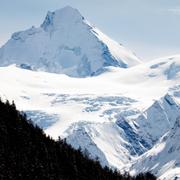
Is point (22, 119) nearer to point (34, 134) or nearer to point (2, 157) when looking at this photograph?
point (34, 134)

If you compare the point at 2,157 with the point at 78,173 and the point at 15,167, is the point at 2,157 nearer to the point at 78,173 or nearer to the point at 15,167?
the point at 15,167

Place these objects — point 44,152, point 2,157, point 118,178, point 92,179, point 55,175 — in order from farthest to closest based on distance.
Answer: point 118,178, point 92,179, point 44,152, point 55,175, point 2,157

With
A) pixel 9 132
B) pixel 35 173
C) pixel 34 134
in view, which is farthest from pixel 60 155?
pixel 35 173

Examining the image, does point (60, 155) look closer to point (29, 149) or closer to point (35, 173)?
point (29, 149)

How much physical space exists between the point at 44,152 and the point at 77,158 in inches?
858

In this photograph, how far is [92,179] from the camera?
170 meters

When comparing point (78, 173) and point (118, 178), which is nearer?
point (78, 173)

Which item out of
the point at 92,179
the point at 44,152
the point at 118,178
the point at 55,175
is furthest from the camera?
the point at 118,178

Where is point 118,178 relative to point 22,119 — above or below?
below

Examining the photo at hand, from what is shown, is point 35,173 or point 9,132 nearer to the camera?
point 35,173

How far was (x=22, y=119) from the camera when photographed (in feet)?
575

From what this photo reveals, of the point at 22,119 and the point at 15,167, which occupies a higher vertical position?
the point at 22,119

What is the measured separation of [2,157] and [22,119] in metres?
40.6

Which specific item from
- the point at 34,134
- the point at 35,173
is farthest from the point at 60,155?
the point at 35,173
